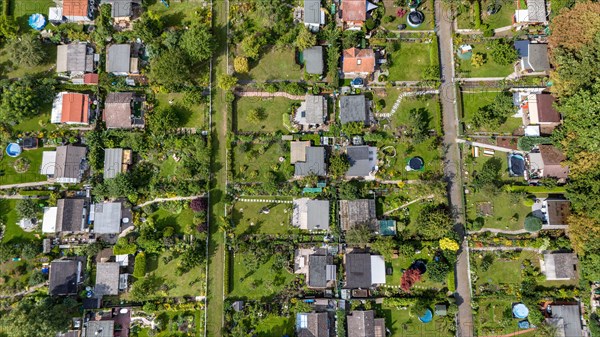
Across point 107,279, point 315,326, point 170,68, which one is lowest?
point 315,326

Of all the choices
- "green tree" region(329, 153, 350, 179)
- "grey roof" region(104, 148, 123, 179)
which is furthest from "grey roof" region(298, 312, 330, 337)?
"grey roof" region(104, 148, 123, 179)

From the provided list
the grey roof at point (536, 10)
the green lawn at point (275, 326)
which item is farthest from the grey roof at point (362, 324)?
the grey roof at point (536, 10)

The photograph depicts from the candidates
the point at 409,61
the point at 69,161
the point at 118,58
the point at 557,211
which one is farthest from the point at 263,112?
the point at 557,211

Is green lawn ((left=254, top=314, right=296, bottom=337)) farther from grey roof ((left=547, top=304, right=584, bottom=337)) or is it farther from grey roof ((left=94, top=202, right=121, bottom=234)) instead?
grey roof ((left=547, top=304, right=584, bottom=337))

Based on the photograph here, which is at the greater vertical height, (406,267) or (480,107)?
(480,107)

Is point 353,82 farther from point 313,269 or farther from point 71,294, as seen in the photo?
point 71,294

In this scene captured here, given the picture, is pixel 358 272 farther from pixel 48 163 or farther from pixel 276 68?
pixel 48 163
